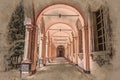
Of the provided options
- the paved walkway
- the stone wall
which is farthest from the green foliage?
the paved walkway

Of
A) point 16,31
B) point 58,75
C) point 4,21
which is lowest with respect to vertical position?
point 58,75

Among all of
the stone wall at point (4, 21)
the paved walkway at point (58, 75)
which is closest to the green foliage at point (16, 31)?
the stone wall at point (4, 21)

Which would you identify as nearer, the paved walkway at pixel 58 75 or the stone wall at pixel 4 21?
the stone wall at pixel 4 21

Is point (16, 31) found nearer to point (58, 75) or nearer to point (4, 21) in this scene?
point (4, 21)

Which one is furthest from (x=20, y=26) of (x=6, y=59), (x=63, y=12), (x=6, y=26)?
(x=63, y=12)

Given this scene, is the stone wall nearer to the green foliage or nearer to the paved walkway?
the green foliage

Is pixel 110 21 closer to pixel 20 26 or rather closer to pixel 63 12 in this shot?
pixel 20 26

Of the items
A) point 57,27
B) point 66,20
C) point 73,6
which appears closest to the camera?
point 73,6

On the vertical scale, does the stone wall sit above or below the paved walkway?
above

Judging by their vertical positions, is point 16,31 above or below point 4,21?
below

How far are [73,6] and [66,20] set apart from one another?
3389 mm

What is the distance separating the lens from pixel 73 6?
19.2 ft

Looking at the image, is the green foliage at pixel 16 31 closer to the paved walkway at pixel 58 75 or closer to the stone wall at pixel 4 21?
the stone wall at pixel 4 21

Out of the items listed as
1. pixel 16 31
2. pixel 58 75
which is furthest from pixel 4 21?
pixel 58 75
